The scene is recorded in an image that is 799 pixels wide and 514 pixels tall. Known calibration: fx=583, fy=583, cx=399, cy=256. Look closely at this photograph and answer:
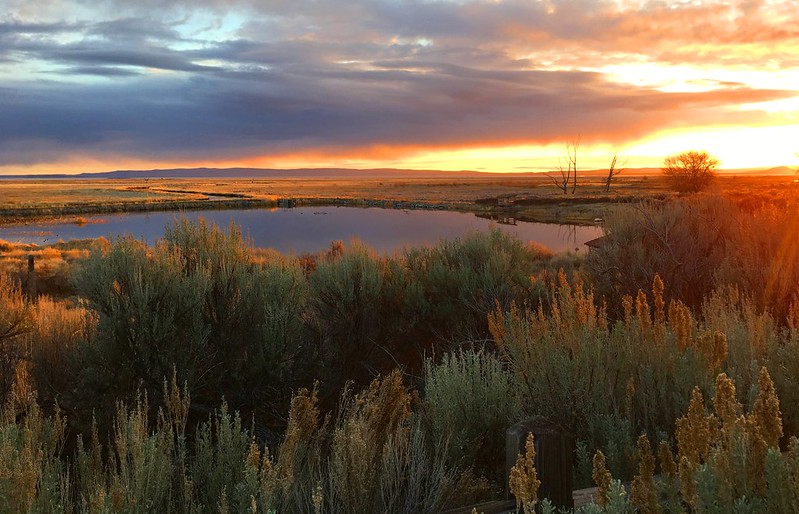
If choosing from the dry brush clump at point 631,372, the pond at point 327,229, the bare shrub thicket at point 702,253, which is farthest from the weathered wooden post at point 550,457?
the pond at point 327,229

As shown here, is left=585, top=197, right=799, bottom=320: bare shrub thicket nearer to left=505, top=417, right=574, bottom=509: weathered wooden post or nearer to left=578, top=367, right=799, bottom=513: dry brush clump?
left=505, top=417, right=574, bottom=509: weathered wooden post

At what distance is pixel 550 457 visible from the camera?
8.96ft

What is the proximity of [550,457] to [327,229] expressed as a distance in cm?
4838

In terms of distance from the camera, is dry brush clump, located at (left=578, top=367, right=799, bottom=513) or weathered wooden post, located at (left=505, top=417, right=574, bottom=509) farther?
weathered wooden post, located at (left=505, top=417, right=574, bottom=509)

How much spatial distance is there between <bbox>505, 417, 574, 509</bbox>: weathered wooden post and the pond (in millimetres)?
28879

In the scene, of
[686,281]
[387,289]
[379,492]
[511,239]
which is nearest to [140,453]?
[379,492]

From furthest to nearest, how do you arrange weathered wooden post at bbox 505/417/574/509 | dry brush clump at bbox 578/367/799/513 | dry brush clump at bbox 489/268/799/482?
1. dry brush clump at bbox 489/268/799/482
2. weathered wooden post at bbox 505/417/574/509
3. dry brush clump at bbox 578/367/799/513

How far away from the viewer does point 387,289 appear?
8.66 meters

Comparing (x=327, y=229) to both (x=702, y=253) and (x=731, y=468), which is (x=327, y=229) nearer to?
(x=702, y=253)

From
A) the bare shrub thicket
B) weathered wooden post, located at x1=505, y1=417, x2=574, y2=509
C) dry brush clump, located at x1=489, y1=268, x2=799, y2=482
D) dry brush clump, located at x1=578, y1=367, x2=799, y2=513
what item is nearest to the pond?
the bare shrub thicket

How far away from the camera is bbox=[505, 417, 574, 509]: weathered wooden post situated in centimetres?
271

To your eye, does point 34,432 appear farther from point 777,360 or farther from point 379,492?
point 777,360

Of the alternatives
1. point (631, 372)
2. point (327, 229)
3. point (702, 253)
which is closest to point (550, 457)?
point (631, 372)

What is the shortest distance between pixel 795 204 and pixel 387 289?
20.1ft
